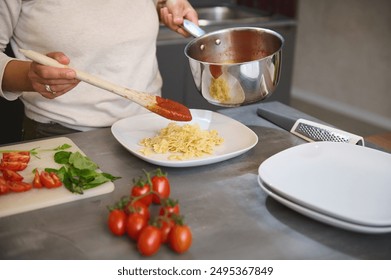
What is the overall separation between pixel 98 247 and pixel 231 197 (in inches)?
12.3

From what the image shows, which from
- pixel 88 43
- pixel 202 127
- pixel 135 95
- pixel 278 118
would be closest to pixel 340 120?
pixel 278 118

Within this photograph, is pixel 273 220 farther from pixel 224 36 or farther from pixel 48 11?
pixel 48 11

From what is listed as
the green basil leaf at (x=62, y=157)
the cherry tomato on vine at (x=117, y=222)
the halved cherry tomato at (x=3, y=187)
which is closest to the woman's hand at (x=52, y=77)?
the green basil leaf at (x=62, y=157)

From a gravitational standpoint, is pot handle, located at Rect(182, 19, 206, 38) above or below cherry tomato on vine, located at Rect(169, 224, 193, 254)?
above

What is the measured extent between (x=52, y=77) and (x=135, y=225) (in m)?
0.42

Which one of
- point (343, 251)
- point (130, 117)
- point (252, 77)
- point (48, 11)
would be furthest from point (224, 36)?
point (343, 251)

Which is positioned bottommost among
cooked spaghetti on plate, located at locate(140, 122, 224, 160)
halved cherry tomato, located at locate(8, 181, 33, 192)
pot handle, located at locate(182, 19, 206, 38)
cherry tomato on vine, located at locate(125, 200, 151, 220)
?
halved cherry tomato, located at locate(8, 181, 33, 192)

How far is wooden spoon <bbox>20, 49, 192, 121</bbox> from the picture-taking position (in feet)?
4.07

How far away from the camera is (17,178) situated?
4.09 ft

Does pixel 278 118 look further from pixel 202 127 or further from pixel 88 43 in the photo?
pixel 88 43

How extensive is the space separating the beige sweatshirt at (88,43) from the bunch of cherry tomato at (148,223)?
535mm

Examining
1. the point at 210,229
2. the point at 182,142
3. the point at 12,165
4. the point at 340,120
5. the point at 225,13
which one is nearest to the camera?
the point at 210,229

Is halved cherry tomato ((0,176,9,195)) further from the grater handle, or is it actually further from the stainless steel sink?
the stainless steel sink

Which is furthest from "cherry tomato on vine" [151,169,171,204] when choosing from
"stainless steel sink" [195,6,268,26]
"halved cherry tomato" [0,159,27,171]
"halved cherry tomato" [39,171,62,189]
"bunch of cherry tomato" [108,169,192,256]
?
"stainless steel sink" [195,6,268,26]
